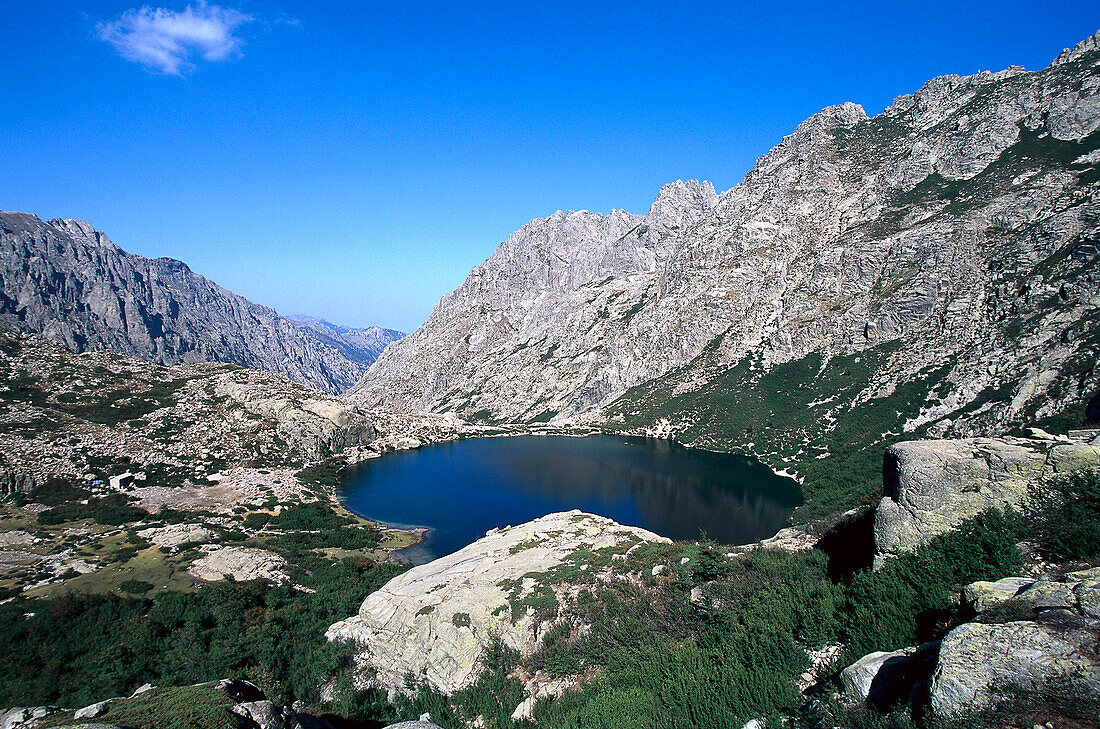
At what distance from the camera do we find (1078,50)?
114938 mm

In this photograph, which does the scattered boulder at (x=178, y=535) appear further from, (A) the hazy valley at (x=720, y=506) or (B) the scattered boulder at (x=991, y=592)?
(B) the scattered boulder at (x=991, y=592)

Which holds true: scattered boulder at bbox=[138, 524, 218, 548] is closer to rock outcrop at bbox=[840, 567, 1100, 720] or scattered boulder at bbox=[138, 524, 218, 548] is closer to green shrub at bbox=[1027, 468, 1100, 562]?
rock outcrop at bbox=[840, 567, 1100, 720]

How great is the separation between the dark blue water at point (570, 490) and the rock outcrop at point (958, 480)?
36436mm

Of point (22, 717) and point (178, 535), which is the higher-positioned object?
point (22, 717)

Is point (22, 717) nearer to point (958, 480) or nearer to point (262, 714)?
point (262, 714)

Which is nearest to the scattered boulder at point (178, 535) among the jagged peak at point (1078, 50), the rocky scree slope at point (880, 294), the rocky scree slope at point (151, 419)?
the rocky scree slope at point (151, 419)

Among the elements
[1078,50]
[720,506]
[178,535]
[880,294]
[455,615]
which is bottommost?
[720,506]

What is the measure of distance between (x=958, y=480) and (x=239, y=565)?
43387mm

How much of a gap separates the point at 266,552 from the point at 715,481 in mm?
62930

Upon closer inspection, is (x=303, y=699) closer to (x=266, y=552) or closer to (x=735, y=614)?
(x=735, y=614)

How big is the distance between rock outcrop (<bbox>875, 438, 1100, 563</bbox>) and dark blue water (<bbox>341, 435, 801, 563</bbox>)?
36.4 meters

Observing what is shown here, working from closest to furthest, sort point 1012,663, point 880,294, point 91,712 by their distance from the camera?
point 1012,663 < point 91,712 < point 880,294

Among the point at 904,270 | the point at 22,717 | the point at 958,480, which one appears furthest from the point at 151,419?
the point at 904,270

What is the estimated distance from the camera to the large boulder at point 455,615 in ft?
63.1
